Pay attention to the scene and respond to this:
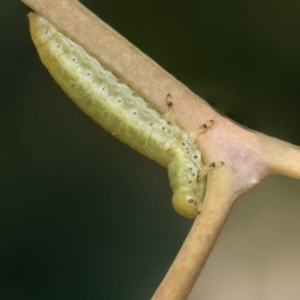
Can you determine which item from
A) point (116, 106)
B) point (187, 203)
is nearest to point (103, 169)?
point (116, 106)

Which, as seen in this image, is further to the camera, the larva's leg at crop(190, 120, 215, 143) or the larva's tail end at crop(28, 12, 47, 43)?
the larva's tail end at crop(28, 12, 47, 43)

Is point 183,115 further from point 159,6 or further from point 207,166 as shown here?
point 159,6

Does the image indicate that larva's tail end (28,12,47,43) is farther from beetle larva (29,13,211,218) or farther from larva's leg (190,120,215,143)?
larva's leg (190,120,215,143)

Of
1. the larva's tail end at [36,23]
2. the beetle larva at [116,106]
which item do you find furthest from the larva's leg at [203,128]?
the larva's tail end at [36,23]

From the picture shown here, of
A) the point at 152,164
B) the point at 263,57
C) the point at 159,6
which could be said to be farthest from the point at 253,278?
the point at 159,6

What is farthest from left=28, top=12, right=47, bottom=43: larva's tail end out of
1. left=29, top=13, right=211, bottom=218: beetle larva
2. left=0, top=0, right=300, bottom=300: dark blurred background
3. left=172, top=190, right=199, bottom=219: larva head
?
left=172, top=190, right=199, bottom=219: larva head

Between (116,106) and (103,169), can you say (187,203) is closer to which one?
(116,106)
